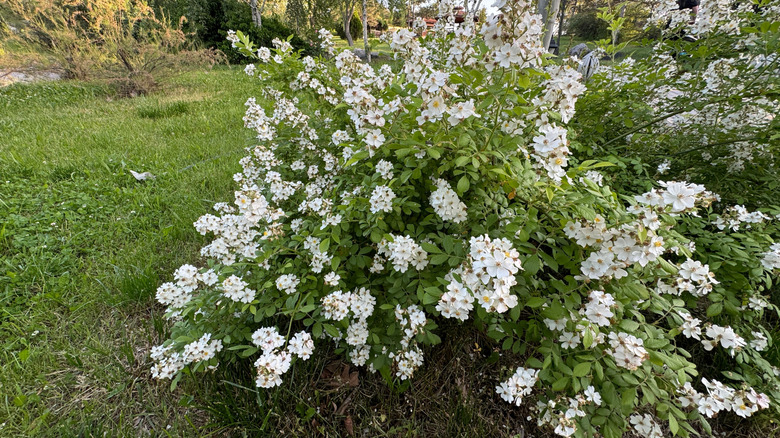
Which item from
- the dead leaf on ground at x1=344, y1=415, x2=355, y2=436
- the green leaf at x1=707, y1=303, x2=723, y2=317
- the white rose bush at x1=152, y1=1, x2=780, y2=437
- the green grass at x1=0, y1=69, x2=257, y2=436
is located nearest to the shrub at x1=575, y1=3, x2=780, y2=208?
the white rose bush at x1=152, y1=1, x2=780, y2=437

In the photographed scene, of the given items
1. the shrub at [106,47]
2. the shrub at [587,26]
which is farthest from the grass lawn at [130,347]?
the shrub at [587,26]

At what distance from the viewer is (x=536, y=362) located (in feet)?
3.98

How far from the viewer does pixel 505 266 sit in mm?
960

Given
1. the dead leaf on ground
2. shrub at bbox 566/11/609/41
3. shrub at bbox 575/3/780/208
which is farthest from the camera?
shrub at bbox 566/11/609/41

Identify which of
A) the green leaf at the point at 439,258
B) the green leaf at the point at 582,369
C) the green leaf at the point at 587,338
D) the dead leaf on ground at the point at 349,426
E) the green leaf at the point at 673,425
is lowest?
the dead leaf on ground at the point at 349,426

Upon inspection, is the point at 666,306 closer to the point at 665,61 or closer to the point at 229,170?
the point at 665,61

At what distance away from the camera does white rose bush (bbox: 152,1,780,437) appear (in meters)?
1.08

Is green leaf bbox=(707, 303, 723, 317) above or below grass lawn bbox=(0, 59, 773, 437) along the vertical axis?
above

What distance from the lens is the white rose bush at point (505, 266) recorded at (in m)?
1.08

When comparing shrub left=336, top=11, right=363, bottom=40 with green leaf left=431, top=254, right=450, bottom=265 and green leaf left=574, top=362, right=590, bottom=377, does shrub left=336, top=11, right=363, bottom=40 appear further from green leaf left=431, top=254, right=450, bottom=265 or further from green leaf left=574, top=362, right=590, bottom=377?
green leaf left=574, top=362, right=590, bottom=377

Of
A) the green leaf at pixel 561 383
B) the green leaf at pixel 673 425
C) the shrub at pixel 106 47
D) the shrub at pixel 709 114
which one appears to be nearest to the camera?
the green leaf at pixel 673 425

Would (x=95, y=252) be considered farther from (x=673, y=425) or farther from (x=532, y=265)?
(x=673, y=425)

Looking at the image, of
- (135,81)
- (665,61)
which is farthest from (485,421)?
(135,81)

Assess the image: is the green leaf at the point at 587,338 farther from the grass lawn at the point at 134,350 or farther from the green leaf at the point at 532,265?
the grass lawn at the point at 134,350
